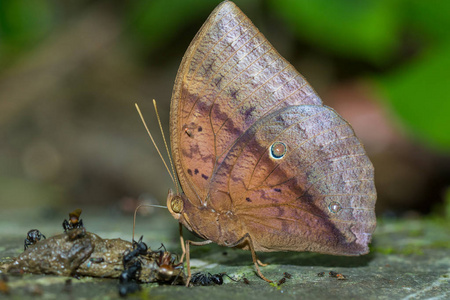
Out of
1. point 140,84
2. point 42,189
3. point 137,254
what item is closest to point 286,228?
point 137,254

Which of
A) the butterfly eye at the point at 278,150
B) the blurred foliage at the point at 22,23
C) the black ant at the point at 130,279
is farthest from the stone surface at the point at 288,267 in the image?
the blurred foliage at the point at 22,23

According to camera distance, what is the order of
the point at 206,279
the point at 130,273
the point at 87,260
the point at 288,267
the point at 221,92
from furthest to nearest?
the point at 288,267 < the point at 221,92 < the point at 206,279 < the point at 87,260 < the point at 130,273

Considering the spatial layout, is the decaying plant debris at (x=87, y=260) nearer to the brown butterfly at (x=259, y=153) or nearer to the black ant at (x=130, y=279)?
the black ant at (x=130, y=279)

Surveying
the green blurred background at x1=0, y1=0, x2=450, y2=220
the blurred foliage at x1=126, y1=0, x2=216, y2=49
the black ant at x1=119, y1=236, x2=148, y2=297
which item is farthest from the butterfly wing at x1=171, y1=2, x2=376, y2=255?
the blurred foliage at x1=126, y1=0, x2=216, y2=49

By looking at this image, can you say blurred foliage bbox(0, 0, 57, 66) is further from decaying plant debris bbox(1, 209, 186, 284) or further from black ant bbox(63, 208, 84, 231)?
decaying plant debris bbox(1, 209, 186, 284)

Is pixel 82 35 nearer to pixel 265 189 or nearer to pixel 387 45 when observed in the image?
pixel 387 45

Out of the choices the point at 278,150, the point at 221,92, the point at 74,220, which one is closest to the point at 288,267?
the point at 278,150

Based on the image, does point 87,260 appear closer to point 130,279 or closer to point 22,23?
point 130,279
